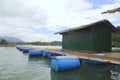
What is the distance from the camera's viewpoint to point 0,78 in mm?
14008

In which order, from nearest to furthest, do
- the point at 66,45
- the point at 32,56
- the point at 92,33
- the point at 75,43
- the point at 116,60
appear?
the point at 116,60, the point at 92,33, the point at 75,43, the point at 66,45, the point at 32,56

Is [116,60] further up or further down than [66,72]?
further up

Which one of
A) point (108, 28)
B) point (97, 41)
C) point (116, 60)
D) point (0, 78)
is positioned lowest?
point (0, 78)

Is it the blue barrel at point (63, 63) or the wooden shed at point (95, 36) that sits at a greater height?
the wooden shed at point (95, 36)

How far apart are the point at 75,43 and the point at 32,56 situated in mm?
9462

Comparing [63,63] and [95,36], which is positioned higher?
[95,36]

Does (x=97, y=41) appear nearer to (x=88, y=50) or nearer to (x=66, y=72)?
(x=88, y=50)

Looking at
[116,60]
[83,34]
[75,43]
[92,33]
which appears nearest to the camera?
[116,60]

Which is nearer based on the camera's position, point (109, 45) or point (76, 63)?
point (76, 63)

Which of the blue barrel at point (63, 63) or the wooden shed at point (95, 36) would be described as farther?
the wooden shed at point (95, 36)

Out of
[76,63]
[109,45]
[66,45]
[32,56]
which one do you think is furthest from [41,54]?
[76,63]

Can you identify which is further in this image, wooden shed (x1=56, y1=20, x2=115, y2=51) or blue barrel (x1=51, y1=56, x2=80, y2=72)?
wooden shed (x1=56, y1=20, x2=115, y2=51)

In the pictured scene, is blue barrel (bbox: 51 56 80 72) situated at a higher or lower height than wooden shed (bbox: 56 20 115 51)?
lower

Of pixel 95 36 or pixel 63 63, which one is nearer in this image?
pixel 63 63
